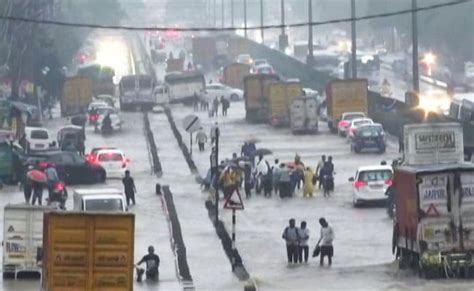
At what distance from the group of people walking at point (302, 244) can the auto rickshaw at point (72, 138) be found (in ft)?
85.6

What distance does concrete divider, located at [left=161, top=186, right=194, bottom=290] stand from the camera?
113ft

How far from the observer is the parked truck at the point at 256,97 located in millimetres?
79062

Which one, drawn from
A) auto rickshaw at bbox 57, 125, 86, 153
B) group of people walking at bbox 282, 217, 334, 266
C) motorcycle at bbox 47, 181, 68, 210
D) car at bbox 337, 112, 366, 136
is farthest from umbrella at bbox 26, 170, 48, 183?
car at bbox 337, 112, 366, 136

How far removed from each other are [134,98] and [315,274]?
5489 cm

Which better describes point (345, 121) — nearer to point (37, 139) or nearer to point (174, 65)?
point (37, 139)

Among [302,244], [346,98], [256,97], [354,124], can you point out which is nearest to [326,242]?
[302,244]

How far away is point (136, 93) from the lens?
89125mm

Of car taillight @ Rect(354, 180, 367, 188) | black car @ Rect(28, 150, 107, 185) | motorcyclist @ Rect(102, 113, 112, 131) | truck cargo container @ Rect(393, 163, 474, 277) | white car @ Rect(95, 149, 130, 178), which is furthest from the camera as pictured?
motorcyclist @ Rect(102, 113, 112, 131)

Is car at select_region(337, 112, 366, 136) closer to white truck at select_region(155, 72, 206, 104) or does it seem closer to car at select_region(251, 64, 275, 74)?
white truck at select_region(155, 72, 206, 104)

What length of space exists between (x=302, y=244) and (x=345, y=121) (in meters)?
32.8

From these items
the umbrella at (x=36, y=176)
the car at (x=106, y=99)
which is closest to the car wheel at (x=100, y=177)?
the umbrella at (x=36, y=176)

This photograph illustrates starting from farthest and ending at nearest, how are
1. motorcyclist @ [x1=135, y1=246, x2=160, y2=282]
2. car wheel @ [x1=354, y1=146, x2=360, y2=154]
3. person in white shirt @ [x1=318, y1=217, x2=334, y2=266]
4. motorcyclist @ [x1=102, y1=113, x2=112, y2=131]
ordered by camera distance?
motorcyclist @ [x1=102, y1=113, x2=112, y2=131], car wheel @ [x1=354, y1=146, x2=360, y2=154], person in white shirt @ [x1=318, y1=217, x2=334, y2=266], motorcyclist @ [x1=135, y1=246, x2=160, y2=282]

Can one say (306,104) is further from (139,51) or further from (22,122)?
(139,51)

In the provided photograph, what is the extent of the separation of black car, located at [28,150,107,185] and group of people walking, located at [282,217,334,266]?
18.0m
